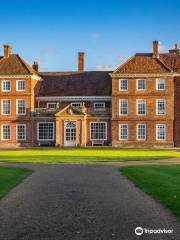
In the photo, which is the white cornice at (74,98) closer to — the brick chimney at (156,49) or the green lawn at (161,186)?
the brick chimney at (156,49)

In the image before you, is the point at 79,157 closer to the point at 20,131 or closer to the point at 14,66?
the point at 20,131

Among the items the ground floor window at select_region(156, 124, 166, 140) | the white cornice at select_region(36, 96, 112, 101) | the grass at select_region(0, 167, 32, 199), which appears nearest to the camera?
the grass at select_region(0, 167, 32, 199)

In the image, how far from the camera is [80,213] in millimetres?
12539

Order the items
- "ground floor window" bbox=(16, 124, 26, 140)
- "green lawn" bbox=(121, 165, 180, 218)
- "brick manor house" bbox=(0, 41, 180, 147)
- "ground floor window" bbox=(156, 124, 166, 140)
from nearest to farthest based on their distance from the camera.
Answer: "green lawn" bbox=(121, 165, 180, 218) → "ground floor window" bbox=(156, 124, 166, 140) → "brick manor house" bbox=(0, 41, 180, 147) → "ground floor window" bbox=(16, 124, 26, 140)

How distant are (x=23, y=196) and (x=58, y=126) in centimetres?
4608

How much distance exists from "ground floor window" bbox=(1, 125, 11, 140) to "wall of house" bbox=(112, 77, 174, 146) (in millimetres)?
12428

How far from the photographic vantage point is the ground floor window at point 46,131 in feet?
205

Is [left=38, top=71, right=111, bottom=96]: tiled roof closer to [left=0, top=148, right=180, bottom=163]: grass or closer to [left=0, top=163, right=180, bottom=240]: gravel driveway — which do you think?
[left=0, top=148, right=180, bottom=163]: grass

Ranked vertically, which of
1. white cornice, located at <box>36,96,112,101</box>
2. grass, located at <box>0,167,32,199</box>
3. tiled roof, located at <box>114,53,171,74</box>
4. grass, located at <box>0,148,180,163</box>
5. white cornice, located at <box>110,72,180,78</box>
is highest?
tiled roof, located at <box>114,53,171,74</box>

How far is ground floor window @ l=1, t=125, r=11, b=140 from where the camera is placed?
6347cm

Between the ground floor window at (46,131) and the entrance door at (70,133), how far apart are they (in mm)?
1876

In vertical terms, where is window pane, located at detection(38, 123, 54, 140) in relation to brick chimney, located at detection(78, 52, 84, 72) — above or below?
below

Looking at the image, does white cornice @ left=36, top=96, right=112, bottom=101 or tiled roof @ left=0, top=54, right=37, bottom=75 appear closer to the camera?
tiled roof @ left=0, top=54, right=37, bottom=75

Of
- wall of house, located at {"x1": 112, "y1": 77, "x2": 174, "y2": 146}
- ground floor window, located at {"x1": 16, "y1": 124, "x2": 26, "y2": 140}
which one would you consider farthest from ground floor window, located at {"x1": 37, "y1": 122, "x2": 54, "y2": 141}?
wall of house, located at {"x1": 112, "y1": 77, "x2": 174, "y2": 146}
